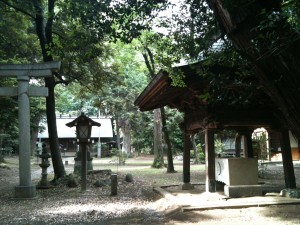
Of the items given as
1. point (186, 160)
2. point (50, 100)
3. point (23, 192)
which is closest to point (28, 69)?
point (50, 100)

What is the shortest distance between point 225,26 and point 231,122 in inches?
242

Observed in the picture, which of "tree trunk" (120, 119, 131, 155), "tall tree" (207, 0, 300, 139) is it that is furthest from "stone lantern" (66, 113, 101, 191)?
"tree trunk" (120, 119, 131, 155)

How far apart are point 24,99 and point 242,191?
24.6 feet

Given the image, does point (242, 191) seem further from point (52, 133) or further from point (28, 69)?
point (52, 133)

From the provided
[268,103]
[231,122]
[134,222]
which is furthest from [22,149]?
[268,103]

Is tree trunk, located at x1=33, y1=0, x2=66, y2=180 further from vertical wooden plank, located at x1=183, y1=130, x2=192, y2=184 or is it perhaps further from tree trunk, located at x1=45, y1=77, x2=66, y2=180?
vertical wooden plank, located at x1=183, y1=130, x2=192, y2=184

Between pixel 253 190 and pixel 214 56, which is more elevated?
pixel 214 56

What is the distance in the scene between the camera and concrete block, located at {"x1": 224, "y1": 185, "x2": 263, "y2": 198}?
29.6 ft

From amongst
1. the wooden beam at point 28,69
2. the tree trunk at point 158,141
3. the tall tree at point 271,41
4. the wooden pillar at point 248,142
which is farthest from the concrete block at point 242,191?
the tree trunk at point 158,141

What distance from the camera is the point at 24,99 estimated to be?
1164 centimetres

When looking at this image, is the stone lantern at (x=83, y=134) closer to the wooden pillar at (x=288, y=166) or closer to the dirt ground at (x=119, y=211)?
the dirt ground at (x=119, y=211)

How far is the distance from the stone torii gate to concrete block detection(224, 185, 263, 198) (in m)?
6.39

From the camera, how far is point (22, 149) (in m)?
11.5

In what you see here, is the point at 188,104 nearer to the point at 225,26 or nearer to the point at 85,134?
the point at 85,134
